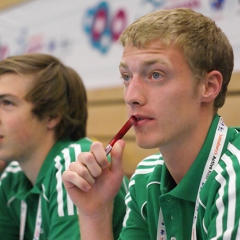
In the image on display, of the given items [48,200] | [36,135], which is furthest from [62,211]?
[36,135]

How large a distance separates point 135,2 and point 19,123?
1009 mm

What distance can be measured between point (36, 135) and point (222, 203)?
0.85 metres

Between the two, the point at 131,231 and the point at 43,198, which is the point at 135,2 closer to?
the point at 43,198

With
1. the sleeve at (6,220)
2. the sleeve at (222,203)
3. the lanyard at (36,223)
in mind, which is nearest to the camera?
the sleeve at (222,203)

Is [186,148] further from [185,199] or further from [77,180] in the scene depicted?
[77,180]

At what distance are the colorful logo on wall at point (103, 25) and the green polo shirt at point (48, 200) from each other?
914mm

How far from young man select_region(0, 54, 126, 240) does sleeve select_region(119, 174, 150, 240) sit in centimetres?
22

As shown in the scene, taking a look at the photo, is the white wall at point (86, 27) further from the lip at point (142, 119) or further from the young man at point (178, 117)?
the lip at point (142, 119)

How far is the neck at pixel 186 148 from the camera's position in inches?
37.4

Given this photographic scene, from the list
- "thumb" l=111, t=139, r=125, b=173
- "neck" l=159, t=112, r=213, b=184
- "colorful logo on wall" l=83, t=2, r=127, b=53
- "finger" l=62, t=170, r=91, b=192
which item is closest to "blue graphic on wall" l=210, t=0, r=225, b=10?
"colorful logo on wall" l=83, t=2, r=127, b=53

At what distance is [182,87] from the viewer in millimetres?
916

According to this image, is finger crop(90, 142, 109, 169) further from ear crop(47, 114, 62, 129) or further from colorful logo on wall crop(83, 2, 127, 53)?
colorful logo on wall crop(83, 2, 127, 53)

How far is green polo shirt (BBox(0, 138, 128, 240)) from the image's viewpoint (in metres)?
1.18

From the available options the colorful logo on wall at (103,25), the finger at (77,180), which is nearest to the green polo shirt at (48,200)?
the finger at (77,180)
